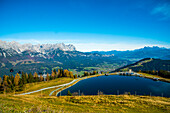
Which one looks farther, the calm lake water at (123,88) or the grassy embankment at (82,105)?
the calm lake water at (123,88)

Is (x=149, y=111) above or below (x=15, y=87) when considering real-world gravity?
above

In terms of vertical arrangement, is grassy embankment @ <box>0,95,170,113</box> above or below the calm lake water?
above

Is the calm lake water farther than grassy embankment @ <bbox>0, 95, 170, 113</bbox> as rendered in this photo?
Yes

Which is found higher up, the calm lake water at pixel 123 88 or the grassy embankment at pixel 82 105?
the grassy embankment at pixel 82 105

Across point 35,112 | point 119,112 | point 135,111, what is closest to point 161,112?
point 135,111

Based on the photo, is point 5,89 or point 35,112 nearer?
point 35,112

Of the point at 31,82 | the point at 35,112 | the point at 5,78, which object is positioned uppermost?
the point at 35,112

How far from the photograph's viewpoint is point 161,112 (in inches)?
1512

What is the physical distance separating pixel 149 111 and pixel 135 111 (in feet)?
18.1

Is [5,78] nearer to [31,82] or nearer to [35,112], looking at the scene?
[31,82]

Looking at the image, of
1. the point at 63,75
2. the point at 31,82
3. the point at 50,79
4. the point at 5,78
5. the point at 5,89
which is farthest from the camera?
the point at 63,75

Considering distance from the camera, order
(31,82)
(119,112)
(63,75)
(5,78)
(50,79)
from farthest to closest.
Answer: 1. (63,75)
2. (50,79)
3. (31,82)
4. (5,78)
5. (119,112)

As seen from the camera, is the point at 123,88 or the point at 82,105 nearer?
the point at 82,105

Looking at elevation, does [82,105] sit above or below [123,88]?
above
